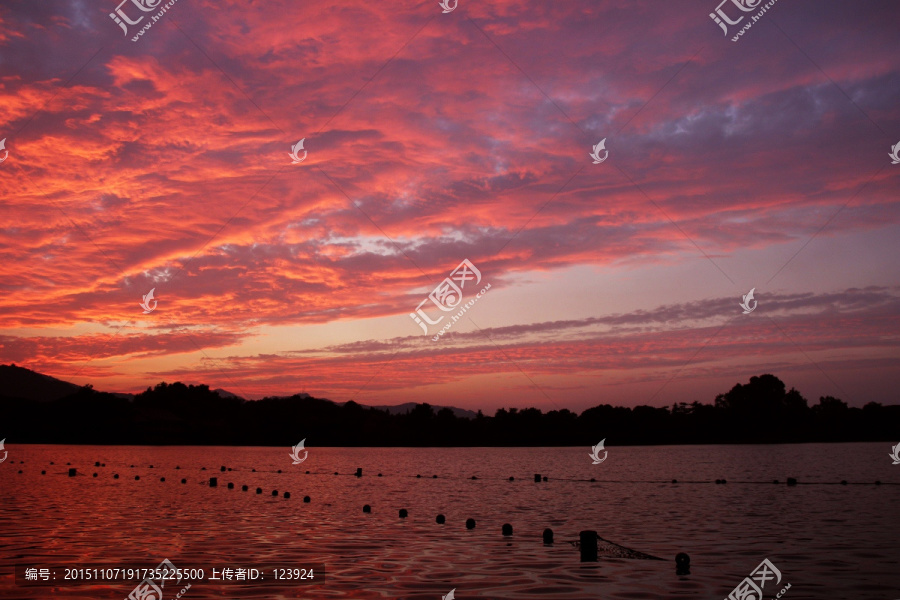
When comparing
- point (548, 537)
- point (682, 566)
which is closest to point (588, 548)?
point (682, 566)

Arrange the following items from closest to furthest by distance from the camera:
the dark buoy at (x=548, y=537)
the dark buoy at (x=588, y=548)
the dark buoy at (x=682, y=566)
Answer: the dark buoy at (x=682, y=566) → the dark buoy at (x=588, y=548) → the dark buoy at (x=548, y=537)

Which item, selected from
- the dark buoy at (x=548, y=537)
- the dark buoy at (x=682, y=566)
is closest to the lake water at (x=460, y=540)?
the dark buoy at (x=682, y=566)

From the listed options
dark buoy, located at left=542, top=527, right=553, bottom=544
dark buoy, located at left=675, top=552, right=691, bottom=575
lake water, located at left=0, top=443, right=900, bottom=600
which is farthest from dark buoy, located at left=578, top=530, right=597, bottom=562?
dark buoy, located at left=542, top=527, right=553, bottom=544

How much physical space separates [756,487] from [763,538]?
33.9m

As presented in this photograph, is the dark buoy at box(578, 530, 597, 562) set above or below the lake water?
above

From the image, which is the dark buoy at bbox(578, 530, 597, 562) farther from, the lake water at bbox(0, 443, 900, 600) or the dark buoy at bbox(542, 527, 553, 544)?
the dark buoy at bbox(542, 527, 553, 544)

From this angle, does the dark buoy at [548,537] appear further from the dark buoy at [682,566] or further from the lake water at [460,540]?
the dark buoy at [682,566]

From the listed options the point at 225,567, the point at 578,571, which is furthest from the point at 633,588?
the point at 225,567

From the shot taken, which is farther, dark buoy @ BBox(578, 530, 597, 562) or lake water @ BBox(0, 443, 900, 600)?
dark buoy @ BBox(578, 530, 597, 562)

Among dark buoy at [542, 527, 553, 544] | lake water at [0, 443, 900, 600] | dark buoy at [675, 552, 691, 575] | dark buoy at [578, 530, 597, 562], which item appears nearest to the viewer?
lake water at [0, 443, 900, 600]

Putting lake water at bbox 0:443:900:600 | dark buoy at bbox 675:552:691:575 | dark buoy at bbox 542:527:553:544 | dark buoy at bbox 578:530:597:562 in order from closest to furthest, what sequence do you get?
1. lake water at bbox 0:443:900:600
2. dark buoy at bbox 675:552:691:575
3. dark buoy at bbox 578:530:597:562
4. dark buoy at bbox 542:527:553:544

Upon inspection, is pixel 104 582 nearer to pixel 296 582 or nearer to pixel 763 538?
pixel 296 582

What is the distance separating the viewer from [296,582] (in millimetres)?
19500

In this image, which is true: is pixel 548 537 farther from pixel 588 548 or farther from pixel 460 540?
pixel 588 548
